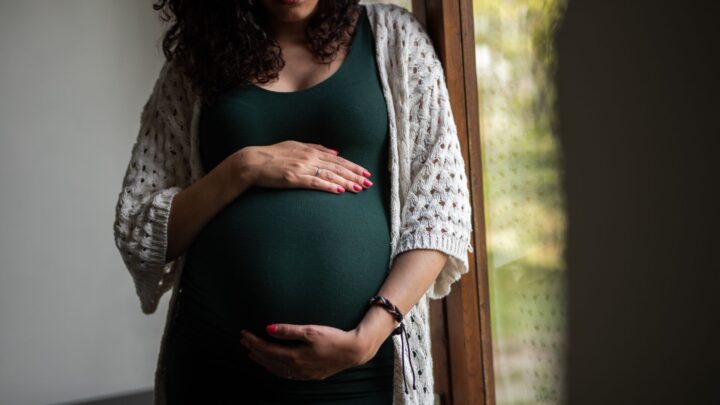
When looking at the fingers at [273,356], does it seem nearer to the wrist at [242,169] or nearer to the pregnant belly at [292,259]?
the pregnant belly at [292,259]

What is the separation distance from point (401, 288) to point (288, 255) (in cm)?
19

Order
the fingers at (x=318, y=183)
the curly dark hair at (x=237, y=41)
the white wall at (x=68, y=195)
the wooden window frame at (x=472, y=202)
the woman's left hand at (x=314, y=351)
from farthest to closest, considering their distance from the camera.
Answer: the white wall at (x=68, y=195)
the wooden window frame at (x=472, y=202)
the curly dark hair at (x=237, y=41)
the fingers at (x=318, y=183)
the woman's left hand at (x=314, y=351)

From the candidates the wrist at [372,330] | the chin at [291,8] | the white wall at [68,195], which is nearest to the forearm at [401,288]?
the wrist at [372,330]

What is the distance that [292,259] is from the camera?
1.08 meters

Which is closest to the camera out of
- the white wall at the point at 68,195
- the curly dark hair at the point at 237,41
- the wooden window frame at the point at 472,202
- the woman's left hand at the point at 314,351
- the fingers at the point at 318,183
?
the woman's left hand at the point at 314,351

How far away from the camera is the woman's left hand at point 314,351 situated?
101 cm

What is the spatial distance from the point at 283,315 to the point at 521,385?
1.95 ft

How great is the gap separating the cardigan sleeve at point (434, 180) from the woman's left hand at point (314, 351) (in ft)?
0.60

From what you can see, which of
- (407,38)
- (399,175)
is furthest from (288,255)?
(407,38)

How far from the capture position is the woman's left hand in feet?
3.30

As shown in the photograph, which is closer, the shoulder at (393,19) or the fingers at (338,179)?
the fingers at (338,179)

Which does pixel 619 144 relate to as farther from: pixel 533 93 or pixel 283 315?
pixel 283 315

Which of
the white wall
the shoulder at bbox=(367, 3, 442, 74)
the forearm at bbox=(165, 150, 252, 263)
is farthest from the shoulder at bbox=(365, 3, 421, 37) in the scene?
the white wall

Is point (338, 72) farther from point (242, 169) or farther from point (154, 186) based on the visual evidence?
point (154, 186)
